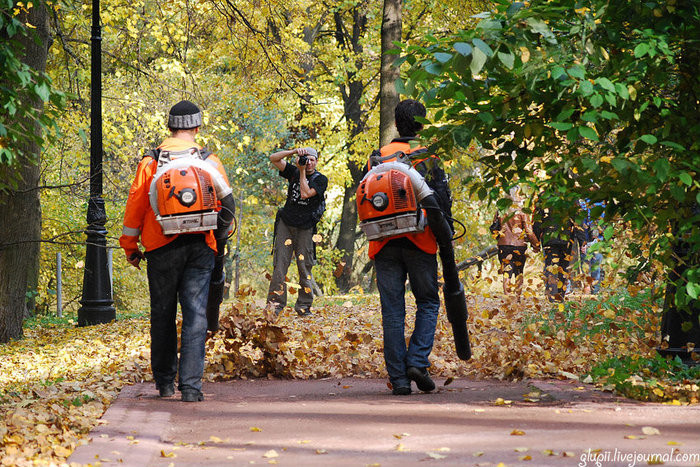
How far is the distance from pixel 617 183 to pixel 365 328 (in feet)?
18.8

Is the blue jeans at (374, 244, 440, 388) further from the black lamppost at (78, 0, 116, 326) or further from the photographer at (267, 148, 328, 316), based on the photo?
the black lamppost at (78, 0, 116, 326)

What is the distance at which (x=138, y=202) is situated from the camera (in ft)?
20.4

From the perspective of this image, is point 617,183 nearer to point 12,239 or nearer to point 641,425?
point 641,425

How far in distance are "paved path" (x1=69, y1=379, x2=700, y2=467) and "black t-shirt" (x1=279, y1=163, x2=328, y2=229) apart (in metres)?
4.83

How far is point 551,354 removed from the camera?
7.84m

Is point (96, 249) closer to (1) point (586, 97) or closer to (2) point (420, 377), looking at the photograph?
(2) point (420, 377)

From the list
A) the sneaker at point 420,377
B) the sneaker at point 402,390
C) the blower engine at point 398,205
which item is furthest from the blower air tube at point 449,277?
the sneaker at point 402,390

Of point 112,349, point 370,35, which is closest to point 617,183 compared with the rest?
point 112,349

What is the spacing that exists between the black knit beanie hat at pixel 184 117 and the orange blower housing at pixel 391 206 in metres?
1.33

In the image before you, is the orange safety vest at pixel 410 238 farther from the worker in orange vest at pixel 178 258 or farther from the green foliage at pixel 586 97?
the worker in orange vest at pixel 178 258

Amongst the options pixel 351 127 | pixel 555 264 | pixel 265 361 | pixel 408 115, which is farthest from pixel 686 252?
pixel 351 127

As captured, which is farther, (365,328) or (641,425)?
(365,328)

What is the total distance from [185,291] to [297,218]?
17.0 ft

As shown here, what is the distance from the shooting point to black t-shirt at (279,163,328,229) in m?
11.3
